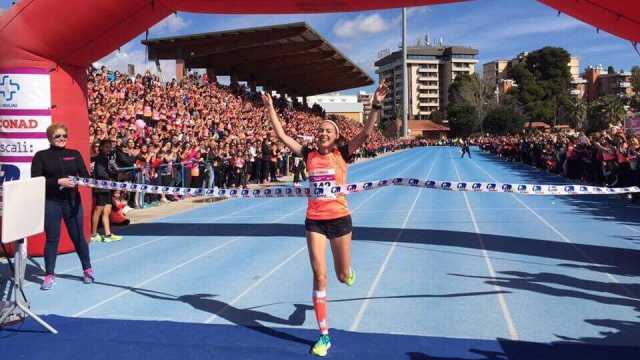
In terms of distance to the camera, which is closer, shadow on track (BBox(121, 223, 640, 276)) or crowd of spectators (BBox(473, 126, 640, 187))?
shadow on track (BBox(121, 223, 640, 276))

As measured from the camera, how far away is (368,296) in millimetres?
6254

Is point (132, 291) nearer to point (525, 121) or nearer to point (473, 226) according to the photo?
point (473, 226)

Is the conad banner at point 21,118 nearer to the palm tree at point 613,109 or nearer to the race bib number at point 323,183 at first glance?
the race bib number at point 323,183

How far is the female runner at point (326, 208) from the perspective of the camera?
4.70m

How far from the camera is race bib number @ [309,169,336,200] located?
487 centimetres

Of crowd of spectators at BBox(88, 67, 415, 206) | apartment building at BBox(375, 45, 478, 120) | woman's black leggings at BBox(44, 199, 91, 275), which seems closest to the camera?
woman's black leggings at BBox(44, 199, 91, 275)

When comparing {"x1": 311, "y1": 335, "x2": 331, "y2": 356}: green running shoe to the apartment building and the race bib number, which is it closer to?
the race bib number

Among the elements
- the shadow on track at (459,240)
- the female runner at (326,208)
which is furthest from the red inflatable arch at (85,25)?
the female runner at (326,208)

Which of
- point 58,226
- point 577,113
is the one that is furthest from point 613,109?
point 58,226

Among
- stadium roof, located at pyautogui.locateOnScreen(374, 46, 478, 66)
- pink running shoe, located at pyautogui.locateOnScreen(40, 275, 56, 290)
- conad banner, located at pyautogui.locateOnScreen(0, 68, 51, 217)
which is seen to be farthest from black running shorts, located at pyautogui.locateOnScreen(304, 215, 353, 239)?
stadium roof, located at pyautogui.locateOnScreen(374, 46, 478, 66)

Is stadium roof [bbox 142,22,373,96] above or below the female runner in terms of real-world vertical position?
above

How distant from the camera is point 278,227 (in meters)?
11.4

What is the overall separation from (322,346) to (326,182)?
1.32 meters

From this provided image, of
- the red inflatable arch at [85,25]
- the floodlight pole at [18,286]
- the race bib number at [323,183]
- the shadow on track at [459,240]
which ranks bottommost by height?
the shadow on track at [459,240]
